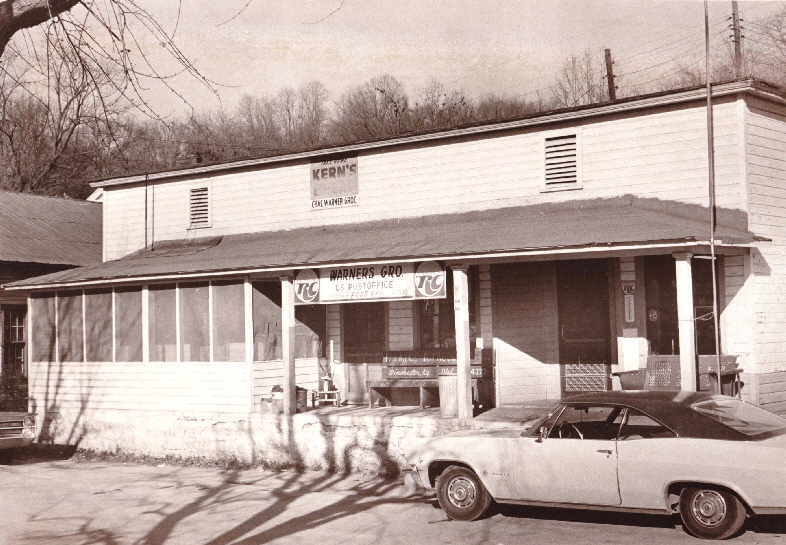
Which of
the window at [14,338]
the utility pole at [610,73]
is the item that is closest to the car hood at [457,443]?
the window at [14,338]

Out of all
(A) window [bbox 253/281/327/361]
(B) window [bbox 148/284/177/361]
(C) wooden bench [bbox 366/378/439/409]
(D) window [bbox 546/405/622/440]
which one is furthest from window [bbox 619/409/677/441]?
(B) window [bbox 148/284/177/361]

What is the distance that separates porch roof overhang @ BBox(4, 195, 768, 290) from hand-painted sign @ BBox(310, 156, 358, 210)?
54 cm

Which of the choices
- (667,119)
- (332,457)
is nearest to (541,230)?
(667,119)

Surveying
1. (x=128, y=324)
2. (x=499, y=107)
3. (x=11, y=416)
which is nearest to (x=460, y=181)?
(x=128, y=324)

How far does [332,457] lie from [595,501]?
677cm

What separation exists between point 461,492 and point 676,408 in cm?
269

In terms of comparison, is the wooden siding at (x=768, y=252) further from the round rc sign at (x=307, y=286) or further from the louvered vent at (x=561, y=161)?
the round rc sign at (x=307, y=286)

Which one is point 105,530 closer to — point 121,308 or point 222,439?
point 222,439

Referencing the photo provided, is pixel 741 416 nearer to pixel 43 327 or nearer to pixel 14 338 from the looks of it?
pixel 43 327

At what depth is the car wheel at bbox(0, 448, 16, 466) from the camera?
17281 mm

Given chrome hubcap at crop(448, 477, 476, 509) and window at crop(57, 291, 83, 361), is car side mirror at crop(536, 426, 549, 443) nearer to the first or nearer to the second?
chrome hubcap at crop(448, 477, 476, 509)

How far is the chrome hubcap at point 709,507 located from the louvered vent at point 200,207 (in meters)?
14.0

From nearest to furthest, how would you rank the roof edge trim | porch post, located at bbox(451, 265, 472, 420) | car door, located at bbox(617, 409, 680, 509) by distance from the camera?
1. car door, located at bbox(617, 409, 680, 509)
2. the roof edge trim
3. porch post, located at bbox(451, 265, 472, 420)

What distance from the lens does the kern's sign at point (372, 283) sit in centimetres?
1457
